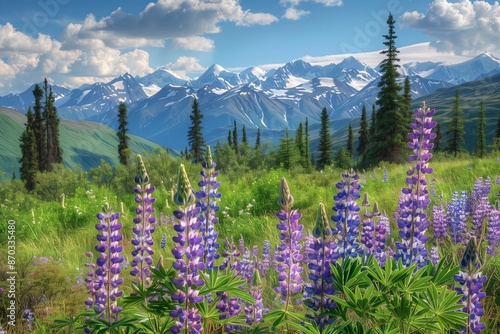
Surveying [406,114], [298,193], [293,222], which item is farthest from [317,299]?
[406,114]

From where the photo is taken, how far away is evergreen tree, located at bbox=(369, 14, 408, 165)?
34.1 metres

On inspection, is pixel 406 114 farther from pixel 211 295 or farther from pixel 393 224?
pixel 211 295

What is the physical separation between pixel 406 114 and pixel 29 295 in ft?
118

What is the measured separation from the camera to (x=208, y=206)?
3051 millimetres

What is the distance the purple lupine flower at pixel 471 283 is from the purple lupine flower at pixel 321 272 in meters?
0.68

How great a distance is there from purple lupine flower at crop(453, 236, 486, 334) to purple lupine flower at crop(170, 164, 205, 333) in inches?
55.4

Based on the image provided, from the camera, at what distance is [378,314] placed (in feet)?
7.84

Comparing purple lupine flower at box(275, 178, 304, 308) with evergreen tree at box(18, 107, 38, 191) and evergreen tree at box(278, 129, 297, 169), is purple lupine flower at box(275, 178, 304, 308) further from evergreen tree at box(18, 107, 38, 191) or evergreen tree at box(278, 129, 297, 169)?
evergreen tree at box(18, 107, 38, 191)

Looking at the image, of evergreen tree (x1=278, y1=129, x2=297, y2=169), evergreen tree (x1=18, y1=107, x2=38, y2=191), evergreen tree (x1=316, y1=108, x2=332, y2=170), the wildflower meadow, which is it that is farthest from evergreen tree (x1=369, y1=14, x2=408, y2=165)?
evergreen tree (x1=18, y1=107, x2=38, y2=191)

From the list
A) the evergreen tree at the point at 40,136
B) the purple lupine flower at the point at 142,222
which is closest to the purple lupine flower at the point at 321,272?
the purple lupine flower at the point at 142,222

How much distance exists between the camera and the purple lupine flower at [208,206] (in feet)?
9.70

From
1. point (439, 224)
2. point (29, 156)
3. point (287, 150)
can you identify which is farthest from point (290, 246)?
point (29, 156)

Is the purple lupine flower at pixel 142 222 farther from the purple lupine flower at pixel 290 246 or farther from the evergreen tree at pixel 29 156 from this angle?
the evergreen tree at pixel 29 156

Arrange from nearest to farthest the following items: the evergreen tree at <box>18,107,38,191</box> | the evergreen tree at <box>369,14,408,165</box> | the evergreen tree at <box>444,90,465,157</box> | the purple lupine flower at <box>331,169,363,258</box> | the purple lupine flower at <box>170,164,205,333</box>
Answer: the purple lupine flower at <box>170,164,205,333</box> < the purple lupine flower at <box>331,169,363,258</box> < the evergreen tree at <box>369,14,408,165</box> < the evergreen tree at <box>18,107,38,191</box> < the evergreen tree at <box>444,90,465,157</box>
